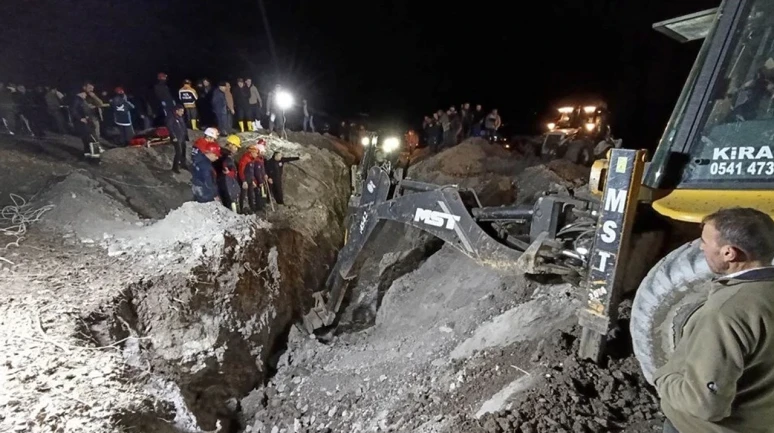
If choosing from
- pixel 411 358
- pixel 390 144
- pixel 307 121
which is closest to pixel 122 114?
pixel 390 144

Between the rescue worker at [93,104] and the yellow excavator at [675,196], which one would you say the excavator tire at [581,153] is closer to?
the yellow excavator at [675,196]

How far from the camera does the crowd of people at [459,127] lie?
59.1ft

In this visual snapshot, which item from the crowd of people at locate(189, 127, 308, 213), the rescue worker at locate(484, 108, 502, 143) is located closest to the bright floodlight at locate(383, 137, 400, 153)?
the rescue worker at locate(484, 108, 502, 143)

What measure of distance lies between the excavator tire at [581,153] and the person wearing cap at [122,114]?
12.2 meters

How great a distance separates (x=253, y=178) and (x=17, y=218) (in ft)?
12.5

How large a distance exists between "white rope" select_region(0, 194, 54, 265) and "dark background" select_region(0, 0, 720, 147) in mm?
17213

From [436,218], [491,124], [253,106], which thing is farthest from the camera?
[491,124]

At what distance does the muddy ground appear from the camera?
A: 11.5ft

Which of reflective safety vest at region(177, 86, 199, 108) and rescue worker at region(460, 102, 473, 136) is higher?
reflective safety vest at region(177, 86, 199, 108)

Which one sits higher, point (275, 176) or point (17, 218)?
point (275, 176)

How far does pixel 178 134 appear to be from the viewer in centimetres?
1041

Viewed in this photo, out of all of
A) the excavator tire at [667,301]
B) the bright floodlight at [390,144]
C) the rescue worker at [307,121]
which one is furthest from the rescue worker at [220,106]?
the excavator tire at [667,301]

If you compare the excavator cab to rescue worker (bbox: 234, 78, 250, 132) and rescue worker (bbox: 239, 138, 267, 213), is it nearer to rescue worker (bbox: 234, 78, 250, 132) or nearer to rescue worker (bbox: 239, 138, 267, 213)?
rescue worker (bbox: 239, 138, 267, 213)

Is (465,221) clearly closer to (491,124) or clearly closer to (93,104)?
(93,104)
